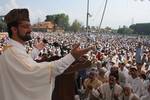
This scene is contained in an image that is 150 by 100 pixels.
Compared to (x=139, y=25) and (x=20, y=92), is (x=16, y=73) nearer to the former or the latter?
(x=20, y=92)

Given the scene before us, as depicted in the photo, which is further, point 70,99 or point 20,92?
point 70,99

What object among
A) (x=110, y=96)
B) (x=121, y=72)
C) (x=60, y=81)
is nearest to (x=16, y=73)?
(x=60, y=81)

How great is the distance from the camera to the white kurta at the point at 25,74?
100 inches

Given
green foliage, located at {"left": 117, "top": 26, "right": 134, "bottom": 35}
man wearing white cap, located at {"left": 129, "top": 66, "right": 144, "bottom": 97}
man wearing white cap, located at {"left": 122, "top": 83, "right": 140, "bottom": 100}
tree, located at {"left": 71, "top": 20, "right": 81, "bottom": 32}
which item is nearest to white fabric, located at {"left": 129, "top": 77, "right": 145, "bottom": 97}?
man wearing white cap, located at {"left": 129, "top": 66, "right": 144, "bottom": 97}

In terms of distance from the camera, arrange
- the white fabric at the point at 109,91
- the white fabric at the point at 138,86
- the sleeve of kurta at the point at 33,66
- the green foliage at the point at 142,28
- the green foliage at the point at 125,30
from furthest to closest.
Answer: the green foliage at the point at 125,30 → the green foliage at the point at 142,28 → the white fabric at the point at 138,86 → the white fabric at the point at 109,91 → the sleeve of kurta at the point at 33,66

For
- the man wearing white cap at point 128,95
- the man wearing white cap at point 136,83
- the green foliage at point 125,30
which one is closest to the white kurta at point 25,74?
the man wearing white cap at point 128,95

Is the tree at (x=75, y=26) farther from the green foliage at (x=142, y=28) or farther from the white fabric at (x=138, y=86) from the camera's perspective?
the white fabric at (x=138, y=86)

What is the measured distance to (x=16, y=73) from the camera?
2.61 metres

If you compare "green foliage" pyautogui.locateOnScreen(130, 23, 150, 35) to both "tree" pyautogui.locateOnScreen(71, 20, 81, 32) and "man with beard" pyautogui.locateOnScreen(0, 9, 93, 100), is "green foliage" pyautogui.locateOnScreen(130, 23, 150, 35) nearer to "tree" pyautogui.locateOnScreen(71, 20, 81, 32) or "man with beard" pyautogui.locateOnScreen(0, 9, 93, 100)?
"tree" pyautogui.locateOnScreen(71, 20, 81, 32)

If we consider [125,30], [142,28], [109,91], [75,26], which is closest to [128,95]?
[109,91]

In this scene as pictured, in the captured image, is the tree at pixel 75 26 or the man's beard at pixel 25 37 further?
the tree at pixel 75 26

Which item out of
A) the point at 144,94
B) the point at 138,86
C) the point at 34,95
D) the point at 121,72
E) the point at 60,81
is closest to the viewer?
the point at 34,95

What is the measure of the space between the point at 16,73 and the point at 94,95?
4.90 metres

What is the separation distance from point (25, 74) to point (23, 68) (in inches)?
1.9
